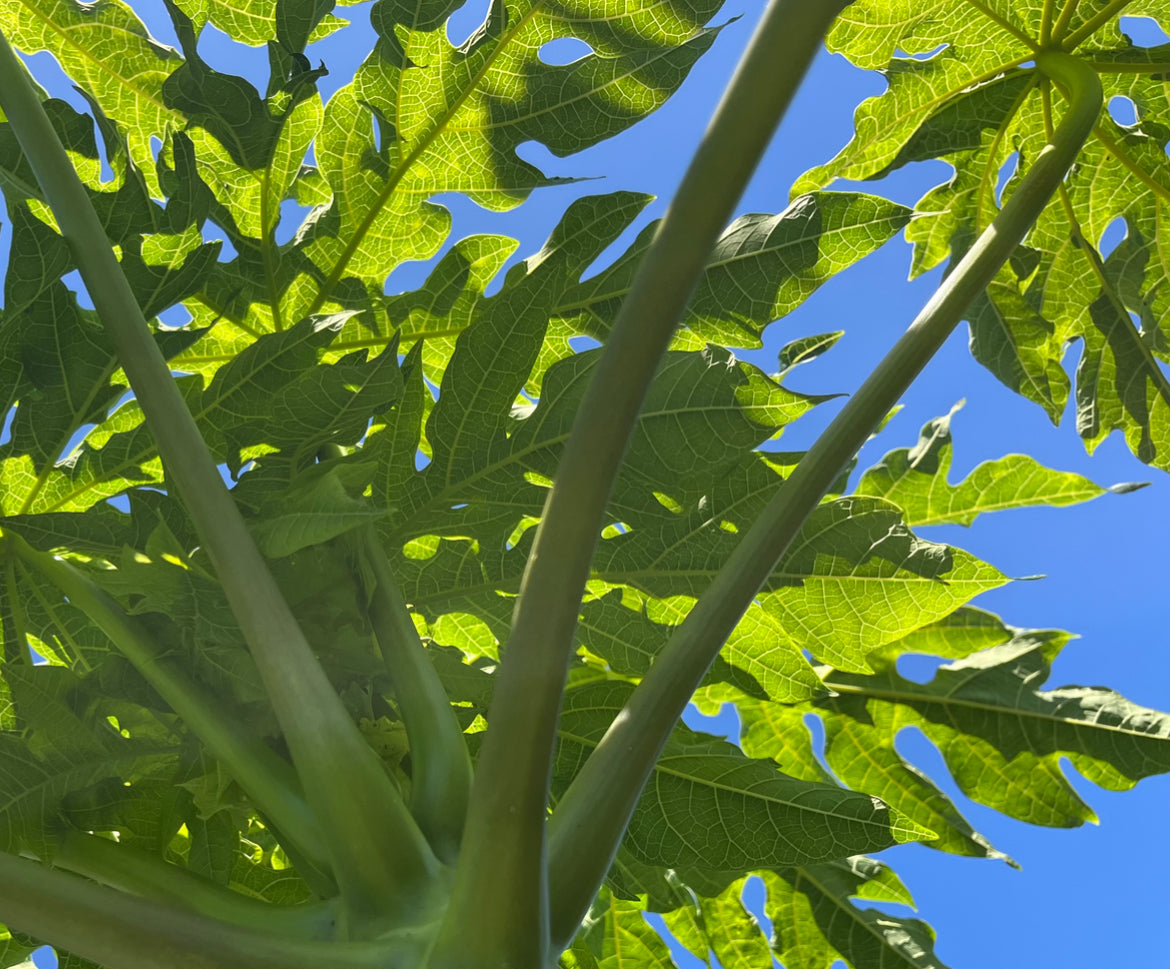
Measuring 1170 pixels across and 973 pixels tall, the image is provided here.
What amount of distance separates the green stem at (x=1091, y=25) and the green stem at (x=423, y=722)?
1351mm

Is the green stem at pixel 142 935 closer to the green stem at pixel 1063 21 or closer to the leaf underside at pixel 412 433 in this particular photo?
the leaf underside at pixel 412 433

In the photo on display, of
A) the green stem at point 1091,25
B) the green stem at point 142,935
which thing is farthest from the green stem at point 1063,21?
the green stem at point 142,935

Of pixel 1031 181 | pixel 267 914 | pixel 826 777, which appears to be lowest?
pixel 267 914

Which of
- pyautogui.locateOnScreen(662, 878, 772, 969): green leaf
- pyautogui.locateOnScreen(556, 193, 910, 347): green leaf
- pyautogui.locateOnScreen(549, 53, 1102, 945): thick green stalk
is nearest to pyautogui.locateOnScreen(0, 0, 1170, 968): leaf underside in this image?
pyautogui.locateOnScreen(556, 193, 910, 347): green leaf

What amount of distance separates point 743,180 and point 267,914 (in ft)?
2.12

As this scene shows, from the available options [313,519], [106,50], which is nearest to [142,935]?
[313,519]

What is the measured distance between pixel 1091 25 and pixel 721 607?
1304mm

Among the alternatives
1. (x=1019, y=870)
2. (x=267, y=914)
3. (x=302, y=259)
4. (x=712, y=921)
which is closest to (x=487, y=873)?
(x=267, y=914)

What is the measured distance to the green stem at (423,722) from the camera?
0.84m

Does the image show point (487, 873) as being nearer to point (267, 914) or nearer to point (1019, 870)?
point (267, 914)

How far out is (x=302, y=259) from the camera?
4.11ft

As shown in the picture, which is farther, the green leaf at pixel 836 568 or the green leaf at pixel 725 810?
the green leaf at pixel 836 568

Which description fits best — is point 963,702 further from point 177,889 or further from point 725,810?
point 177,889

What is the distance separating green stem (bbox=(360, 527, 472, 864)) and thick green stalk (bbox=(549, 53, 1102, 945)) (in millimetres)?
111
